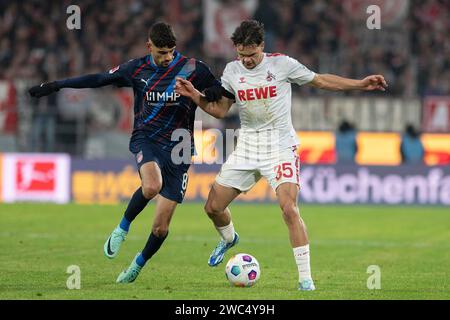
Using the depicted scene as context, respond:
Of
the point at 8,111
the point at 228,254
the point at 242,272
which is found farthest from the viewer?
the point at 8,111

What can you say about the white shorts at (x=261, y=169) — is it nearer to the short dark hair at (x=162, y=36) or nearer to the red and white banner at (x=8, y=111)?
A: the short dark hair at (x=162, y=36)

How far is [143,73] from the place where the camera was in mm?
10766

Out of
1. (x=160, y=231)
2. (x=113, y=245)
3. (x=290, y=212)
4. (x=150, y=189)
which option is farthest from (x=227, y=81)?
(x=113, y=245)

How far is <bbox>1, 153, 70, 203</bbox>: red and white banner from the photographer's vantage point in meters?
22.8

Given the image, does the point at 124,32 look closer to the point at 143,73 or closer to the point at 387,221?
the point at 387,221

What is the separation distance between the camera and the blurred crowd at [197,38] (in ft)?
85.7

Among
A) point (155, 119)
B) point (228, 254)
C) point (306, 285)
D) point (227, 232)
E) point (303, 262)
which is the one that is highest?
point (155, 119)

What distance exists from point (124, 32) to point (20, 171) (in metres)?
6.85

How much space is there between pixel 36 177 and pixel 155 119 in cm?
1257

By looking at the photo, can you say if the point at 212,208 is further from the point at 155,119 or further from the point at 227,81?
the point at 227,81

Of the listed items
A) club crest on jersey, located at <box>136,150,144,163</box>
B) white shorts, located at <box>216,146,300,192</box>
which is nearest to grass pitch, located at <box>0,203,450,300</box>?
white shorts, located at <box>216,146,300,192</box>

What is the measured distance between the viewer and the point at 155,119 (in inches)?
425

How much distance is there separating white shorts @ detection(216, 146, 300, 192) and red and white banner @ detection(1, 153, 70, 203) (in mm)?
12705
